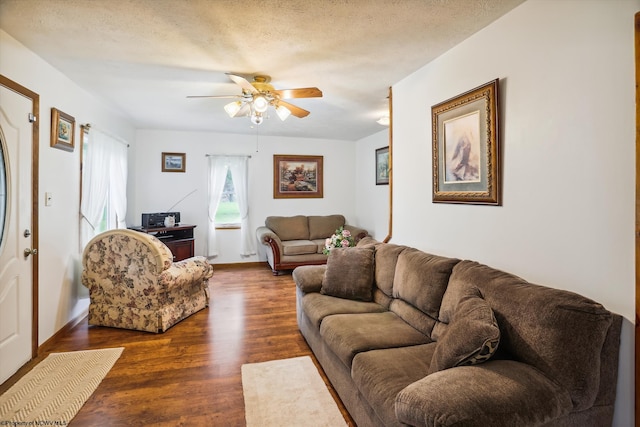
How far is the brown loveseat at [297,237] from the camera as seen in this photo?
214 inches

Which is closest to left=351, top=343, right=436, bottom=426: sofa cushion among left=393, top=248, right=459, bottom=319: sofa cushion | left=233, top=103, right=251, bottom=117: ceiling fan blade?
left=393, top=248, right=459, bottom=319: sofa cushion

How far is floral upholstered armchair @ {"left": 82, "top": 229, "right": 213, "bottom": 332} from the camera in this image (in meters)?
3.11

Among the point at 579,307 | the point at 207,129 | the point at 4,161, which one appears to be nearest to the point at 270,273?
the point at 207,129

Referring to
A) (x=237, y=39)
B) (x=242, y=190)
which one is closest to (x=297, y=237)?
(x=242, y=190)

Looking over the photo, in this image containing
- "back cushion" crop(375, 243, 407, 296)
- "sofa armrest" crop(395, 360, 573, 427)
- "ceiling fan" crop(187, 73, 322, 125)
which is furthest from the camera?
"ceiling fan" crop(187, 73, 322, 125)

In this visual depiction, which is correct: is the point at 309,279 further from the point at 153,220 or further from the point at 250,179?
the point at 250,179

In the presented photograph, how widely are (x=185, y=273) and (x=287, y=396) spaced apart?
1.81 m

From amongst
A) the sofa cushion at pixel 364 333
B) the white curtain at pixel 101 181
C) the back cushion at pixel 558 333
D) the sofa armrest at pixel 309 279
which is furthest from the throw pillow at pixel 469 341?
the white curtain at pixel 101 181

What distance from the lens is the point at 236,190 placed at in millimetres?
6051

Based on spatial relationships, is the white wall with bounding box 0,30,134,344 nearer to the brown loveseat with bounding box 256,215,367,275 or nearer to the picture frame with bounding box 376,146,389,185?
the brown loveseat with bounding box 256,215,367,275

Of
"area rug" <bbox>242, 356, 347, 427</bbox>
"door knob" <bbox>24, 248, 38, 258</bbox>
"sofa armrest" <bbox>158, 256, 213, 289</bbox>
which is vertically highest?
"door knob" <bbox>24, 248, 38, 258</bbox>

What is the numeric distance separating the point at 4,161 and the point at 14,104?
440mm

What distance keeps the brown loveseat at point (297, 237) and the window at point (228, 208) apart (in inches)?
20.9

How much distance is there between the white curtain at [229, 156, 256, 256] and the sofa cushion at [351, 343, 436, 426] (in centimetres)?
460
